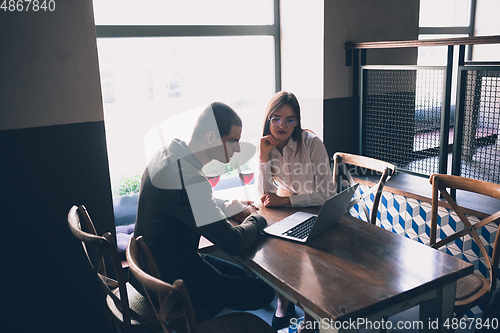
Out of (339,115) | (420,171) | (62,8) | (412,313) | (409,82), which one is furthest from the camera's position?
(339,115)

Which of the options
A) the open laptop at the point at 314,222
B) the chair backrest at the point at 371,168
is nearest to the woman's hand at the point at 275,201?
the open laptop at the point at 314,222

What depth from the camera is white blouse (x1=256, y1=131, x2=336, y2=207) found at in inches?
93.3

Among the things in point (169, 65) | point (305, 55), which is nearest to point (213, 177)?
point (169, 65)

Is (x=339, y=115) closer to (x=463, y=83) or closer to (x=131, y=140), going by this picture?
(x=463, y=83)

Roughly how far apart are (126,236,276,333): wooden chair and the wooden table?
0.71 feet

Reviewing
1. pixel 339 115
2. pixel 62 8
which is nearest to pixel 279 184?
pixel 339 115

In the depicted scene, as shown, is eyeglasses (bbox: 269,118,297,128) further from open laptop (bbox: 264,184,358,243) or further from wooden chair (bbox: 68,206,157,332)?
wooden chair (bbox: 68,206,157,332)

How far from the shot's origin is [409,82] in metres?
2.85

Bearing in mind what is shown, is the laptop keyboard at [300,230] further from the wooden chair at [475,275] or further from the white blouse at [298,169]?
the wooden chair at [475,275]

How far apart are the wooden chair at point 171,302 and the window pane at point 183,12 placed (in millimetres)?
1610

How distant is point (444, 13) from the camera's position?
3.63m

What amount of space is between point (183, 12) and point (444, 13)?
239 cm

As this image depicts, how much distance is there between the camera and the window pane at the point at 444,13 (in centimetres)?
351

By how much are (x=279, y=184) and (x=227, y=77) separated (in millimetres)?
949
